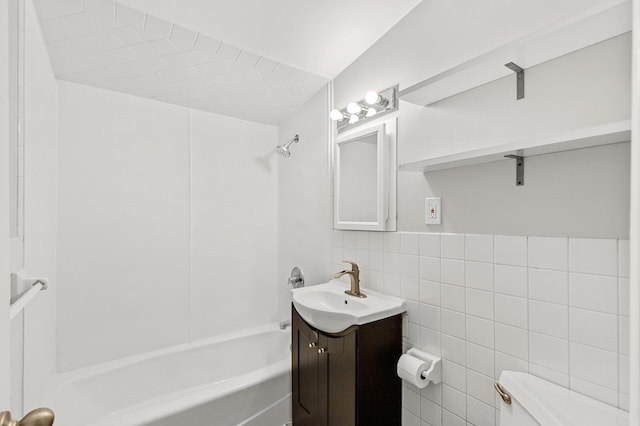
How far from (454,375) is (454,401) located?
108 millimetres

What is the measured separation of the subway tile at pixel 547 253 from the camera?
99 centimetres

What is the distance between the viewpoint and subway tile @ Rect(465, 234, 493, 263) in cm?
118

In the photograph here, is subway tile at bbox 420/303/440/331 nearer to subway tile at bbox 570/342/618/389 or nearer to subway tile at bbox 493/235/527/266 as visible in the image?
subway tile at bbox 493/235/527/266

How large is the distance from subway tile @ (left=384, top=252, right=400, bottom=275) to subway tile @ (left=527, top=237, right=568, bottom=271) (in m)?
0.60

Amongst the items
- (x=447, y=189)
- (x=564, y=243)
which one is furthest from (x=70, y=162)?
(x=564, y=243)

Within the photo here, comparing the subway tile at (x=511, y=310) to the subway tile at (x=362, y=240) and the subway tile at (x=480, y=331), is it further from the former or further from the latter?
the subway tile at (x=362, y=240)

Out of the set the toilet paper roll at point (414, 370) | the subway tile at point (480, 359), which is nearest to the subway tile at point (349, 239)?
the toilet paper roll at point (414, 370)

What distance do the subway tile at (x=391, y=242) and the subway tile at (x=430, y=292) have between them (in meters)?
0.22

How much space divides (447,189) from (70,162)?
2145 millimetres

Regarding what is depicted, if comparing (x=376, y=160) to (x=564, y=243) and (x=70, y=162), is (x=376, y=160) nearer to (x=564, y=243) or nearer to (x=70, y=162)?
(x=564, y=243)

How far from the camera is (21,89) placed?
1.05 metres

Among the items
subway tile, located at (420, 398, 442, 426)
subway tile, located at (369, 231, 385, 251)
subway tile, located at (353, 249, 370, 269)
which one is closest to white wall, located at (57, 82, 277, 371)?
subway tile, located at (353, 249, 370, 269)

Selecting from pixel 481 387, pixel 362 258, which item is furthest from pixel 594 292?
pixel 362 258

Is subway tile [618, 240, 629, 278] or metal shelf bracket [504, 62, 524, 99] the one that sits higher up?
metal shelf bracket [504, 62, 524, 99]
